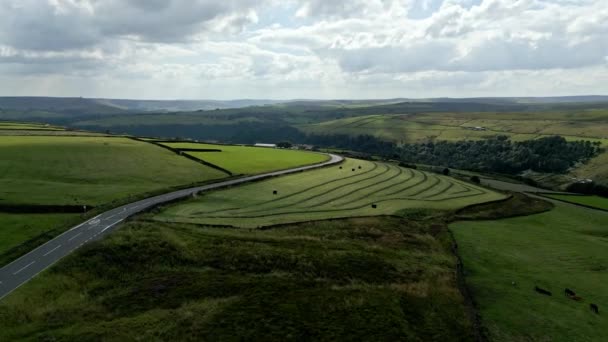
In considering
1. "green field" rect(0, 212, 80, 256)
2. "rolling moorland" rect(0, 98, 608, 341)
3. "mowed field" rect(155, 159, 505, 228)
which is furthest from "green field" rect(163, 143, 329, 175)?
"green field" rect(0, 212, 80, 256)

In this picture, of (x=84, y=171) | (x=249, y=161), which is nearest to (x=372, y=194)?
(x=249, y=161)

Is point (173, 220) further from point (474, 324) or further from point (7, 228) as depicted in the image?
point (474, 324)

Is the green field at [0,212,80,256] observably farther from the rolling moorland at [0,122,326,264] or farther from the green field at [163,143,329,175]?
the green field at [163,143,329,175]

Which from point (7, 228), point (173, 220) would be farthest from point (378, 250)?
point (7, 228)

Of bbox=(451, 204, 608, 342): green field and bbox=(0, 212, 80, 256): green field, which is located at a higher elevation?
bbox=(0, 212, 80, 256): green field

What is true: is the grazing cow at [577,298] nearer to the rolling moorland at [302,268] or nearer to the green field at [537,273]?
the rolling moorland at [302,268]
